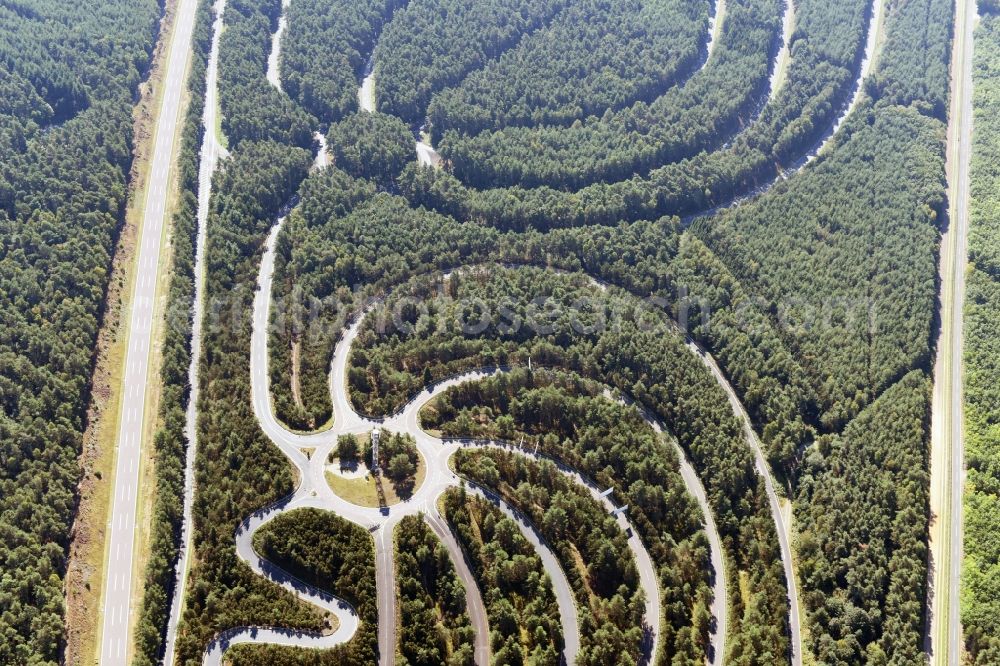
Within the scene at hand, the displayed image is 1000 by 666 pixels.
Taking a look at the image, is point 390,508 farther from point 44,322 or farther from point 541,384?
point 44,322

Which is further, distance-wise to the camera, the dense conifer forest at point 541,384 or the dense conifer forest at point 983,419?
the dense conifer forest at point 541,384

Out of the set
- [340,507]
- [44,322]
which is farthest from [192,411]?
[340,507]

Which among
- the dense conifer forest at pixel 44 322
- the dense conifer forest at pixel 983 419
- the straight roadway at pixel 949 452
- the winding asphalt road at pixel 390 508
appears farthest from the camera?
the winding asphalt road at pixel 390 508

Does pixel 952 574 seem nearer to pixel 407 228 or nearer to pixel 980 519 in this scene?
pixel 980 519

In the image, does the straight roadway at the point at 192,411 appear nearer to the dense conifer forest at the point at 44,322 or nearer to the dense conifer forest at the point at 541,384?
the dense conifer forest at the point at 541,384

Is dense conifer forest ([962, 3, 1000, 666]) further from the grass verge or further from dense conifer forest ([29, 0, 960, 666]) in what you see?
the grass verge

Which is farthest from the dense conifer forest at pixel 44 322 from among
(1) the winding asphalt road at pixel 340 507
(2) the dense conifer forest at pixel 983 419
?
(2) the dense conifer forest at pixel 983 419

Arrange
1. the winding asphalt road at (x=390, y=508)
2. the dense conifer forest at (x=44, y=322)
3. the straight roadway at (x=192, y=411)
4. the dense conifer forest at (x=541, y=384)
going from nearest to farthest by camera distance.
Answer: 1. the dense conifer forest at (x=44, y=322)
2. the straight roadway at (x=192, y=411)
3. the dense conifer forest at (x=541, y=384)
4. the winding asphalt road at (x=390, y=508)
